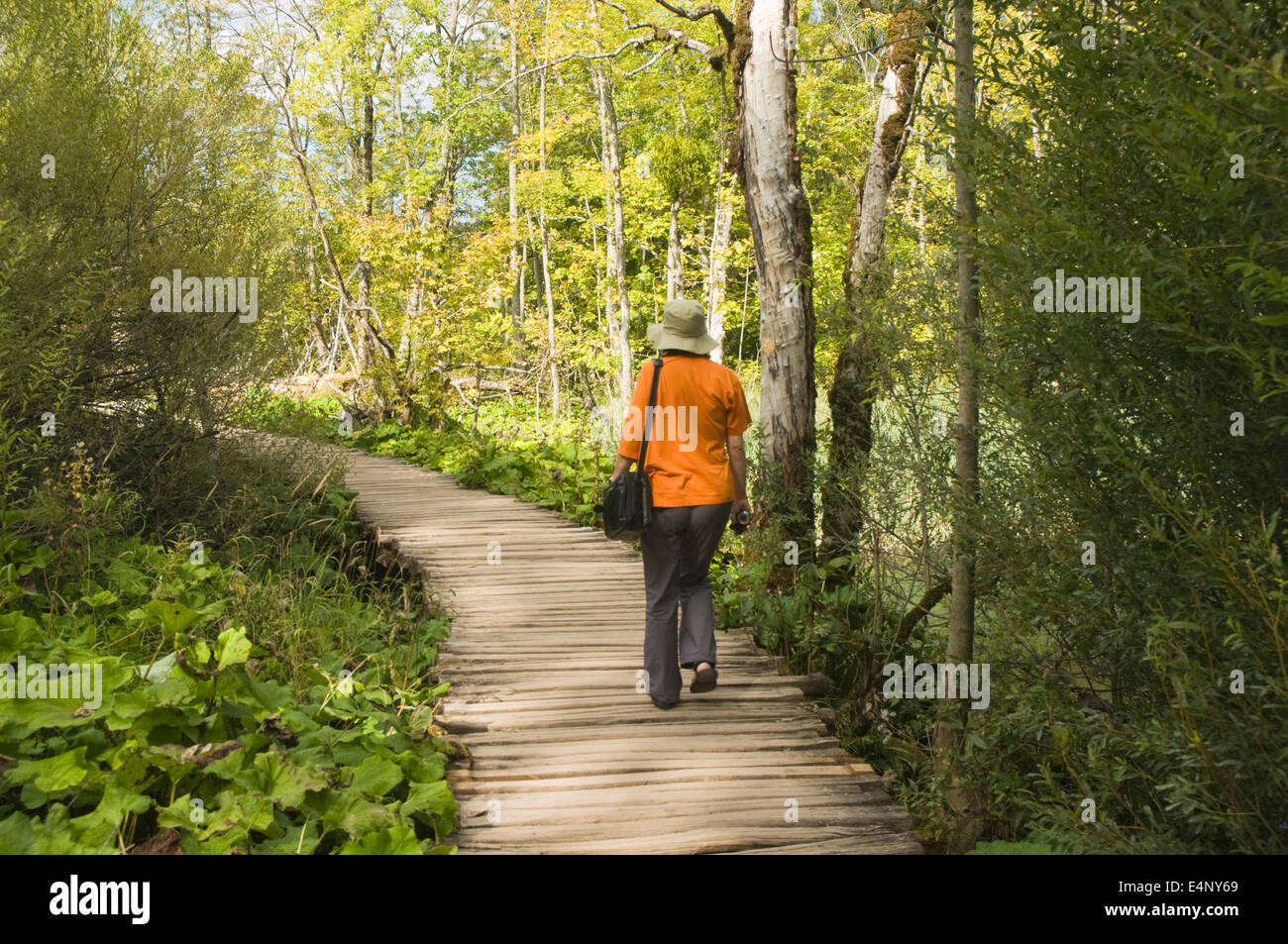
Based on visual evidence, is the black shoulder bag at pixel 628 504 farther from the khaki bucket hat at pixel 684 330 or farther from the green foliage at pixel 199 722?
the green foliage at pixel 199 722

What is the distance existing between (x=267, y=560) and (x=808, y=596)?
4638mm

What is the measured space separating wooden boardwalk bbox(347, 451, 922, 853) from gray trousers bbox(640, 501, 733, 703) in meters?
0.25

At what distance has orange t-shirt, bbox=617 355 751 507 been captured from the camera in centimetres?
524

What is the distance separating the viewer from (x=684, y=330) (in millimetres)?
5348

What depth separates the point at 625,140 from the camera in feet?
115

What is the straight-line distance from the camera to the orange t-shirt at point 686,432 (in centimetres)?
524

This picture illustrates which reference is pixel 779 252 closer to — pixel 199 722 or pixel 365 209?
pixel 199 722

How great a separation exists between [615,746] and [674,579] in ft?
2.84

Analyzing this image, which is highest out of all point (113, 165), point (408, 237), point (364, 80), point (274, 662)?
point (364, 80)

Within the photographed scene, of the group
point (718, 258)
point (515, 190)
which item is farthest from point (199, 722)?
point (515, 190)

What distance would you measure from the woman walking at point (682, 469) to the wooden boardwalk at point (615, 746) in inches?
17.8

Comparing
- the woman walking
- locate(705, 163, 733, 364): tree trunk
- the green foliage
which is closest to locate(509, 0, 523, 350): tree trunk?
locate(705, 163, 733, 364): tree trunk

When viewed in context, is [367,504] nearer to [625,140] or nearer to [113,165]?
[113,165]

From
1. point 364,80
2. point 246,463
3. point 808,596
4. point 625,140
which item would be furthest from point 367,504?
point 625,140
